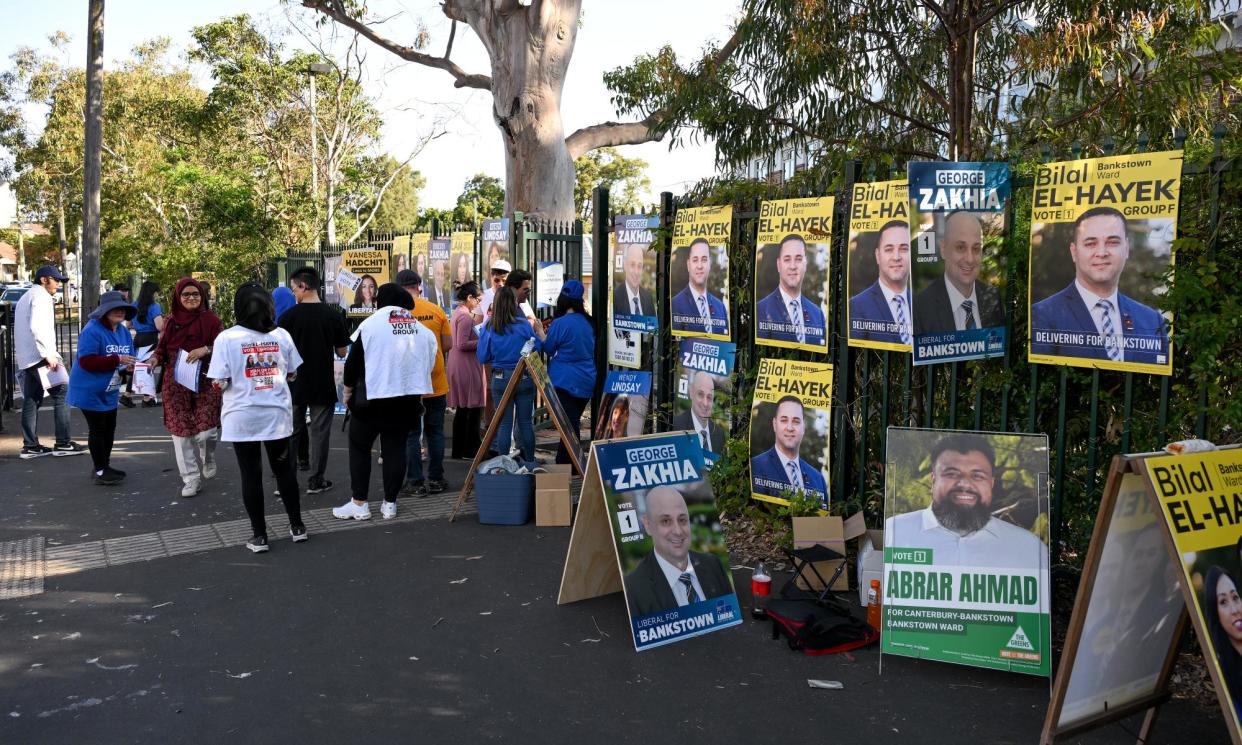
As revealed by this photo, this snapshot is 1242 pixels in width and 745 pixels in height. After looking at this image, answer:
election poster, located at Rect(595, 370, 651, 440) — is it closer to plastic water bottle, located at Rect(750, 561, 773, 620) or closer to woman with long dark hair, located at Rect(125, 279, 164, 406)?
plastic water bottle, located at Rect(750, 561, 773, 620)

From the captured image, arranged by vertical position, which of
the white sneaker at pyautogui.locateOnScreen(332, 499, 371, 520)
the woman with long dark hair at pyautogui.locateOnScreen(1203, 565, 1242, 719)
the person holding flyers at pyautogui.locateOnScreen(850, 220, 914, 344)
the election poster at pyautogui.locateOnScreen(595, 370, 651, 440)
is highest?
the person holding flyers at pyautogui.locateOnScreen(850, 220, 914, 344)

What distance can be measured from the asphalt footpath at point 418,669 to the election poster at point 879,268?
180cm

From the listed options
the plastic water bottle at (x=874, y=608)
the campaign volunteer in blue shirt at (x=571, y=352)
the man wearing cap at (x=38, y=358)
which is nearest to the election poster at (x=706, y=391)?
the campaign volunteer in blue shirt at (x=571, y=352)

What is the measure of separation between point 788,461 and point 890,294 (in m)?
1.48

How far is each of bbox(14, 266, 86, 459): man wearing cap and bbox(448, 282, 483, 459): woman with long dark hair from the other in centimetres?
422

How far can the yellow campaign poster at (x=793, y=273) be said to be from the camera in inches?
261

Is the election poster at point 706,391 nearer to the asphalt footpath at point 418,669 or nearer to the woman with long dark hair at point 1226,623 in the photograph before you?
the asphalt footpath at point 418,669

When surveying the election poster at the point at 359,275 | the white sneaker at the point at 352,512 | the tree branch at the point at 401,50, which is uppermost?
the tree branch at the point at 401,50

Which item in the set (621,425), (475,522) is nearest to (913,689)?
(475,522)

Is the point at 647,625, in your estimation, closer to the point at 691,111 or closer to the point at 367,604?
the point at 367,604

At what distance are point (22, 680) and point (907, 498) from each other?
4.44 m

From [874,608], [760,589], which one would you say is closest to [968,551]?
[874,608]

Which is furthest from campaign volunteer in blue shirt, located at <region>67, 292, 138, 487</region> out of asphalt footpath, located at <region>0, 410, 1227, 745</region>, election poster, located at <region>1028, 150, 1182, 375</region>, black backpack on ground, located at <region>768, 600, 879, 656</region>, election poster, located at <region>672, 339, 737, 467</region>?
election poster, located at <region>1028, 150, 1182, 375</region>

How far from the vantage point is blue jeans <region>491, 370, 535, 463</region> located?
9.08 m
